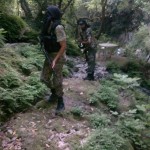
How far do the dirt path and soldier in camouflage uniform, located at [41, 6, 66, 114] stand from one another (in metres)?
0.34

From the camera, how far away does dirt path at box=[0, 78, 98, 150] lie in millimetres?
5625

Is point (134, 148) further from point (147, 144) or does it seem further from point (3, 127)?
point (3, 127)

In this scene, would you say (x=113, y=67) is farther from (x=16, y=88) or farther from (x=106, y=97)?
(x=16, y=88)

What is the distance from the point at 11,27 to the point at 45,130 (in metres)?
7.33

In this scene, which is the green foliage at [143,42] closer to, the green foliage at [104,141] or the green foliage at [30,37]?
the green foliage at [30,37]

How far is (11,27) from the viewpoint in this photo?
491 inches

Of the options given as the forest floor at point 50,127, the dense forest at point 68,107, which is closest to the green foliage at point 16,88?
the dense forest at point 68,107

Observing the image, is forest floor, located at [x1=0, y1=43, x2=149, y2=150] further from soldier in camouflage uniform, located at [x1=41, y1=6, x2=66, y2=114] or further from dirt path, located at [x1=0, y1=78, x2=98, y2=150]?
soldier in camouflage uniform, located at [x1=41, y1=6, x2=66, y2=114]

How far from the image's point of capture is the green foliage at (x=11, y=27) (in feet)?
40.1

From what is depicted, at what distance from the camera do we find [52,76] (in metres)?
7.28

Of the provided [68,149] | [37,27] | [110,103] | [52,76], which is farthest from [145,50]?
[68,149]

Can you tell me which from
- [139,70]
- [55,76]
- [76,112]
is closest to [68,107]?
[76,112]

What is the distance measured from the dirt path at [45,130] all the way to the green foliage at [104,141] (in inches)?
10.1

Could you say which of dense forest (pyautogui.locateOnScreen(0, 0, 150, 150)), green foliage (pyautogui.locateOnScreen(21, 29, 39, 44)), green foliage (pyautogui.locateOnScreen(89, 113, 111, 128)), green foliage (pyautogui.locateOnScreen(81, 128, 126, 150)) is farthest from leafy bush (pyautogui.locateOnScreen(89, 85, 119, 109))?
green foliage (pyautogui.locateOnScreen(21, 29, 39, 44))
